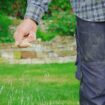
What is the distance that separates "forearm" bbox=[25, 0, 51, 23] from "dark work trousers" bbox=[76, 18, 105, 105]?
0.25 m

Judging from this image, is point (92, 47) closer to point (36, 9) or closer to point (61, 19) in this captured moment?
point (36, 9)

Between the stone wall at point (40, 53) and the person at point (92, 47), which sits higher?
the person at point (92, 47)

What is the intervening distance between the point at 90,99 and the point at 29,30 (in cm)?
50

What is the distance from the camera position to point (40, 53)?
10961 millimetres

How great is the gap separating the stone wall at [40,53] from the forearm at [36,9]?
25.9 ft

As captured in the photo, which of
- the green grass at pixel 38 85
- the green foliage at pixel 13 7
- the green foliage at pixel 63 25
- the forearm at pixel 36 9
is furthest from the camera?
the green foliage at pixel 13 7

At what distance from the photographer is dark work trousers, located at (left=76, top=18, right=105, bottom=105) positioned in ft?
9.05

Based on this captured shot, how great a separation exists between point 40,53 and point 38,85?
3.08 m

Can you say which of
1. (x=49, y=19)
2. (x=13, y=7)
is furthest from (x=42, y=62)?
(x=13, y=7)

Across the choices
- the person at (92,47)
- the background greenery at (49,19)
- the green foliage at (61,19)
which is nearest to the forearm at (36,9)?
the person at (92,47)

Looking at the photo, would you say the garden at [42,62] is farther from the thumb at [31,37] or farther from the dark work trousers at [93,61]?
the thumb at [31,37]

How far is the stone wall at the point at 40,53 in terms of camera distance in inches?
420

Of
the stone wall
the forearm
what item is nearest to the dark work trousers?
the forearm

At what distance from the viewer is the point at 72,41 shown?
11898mm
